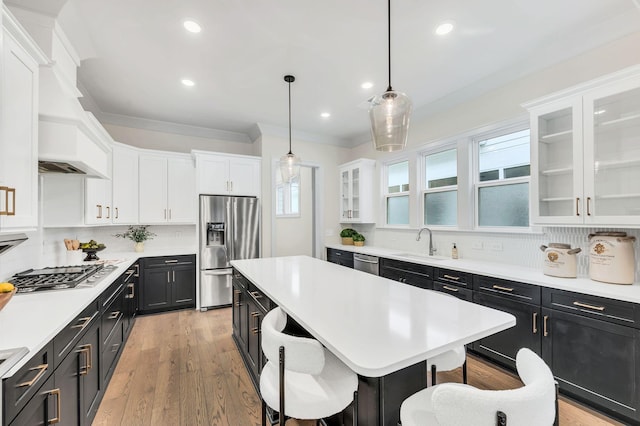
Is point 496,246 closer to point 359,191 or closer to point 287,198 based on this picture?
point 359,191

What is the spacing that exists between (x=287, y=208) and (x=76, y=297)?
3.98 metres

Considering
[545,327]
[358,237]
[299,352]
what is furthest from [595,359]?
[358,237]

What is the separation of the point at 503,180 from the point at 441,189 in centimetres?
80

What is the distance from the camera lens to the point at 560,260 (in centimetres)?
233

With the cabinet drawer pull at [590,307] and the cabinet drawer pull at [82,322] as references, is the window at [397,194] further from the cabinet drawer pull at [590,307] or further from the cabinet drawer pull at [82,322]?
the cabinet drawer pull at [82,322]

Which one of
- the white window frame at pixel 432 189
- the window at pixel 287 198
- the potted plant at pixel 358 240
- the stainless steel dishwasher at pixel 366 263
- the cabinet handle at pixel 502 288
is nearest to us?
the cabinet handle at pixel 502 288

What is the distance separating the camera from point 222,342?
3.11 metres

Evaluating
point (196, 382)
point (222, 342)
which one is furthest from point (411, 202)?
point (196, 382)

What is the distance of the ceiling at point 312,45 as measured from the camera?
6.86 feet

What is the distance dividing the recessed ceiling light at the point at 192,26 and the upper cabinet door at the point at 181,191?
2.46 metres

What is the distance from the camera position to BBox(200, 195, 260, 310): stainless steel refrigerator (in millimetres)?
4172

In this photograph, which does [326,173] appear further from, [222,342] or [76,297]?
[76,297]

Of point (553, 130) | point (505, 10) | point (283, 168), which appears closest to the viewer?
point (505, 10)

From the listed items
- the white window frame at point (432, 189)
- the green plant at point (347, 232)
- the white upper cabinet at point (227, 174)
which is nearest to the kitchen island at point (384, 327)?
the white window frame at point (432, 189)
